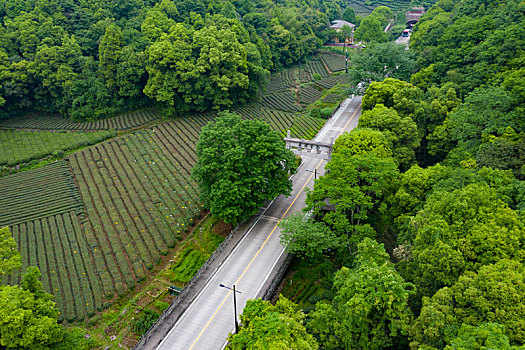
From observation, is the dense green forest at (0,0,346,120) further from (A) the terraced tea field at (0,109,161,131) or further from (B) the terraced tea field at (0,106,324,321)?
(B) the terraced tea field at (0,106,324,321)

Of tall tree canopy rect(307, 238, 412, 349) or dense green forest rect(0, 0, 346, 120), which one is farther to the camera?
dense green forest rect(0, 0, 346, 120)

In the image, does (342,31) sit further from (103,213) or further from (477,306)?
(477,306)

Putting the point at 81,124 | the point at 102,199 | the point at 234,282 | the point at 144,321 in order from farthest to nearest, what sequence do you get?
the point at 81,124, the point at 102,199, the point at 234,282, the point at 144,321

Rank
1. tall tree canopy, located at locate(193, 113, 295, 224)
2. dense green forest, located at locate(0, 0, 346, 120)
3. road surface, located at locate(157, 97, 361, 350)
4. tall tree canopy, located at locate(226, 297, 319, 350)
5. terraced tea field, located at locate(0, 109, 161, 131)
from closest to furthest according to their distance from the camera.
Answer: tall tree canopy, located at locate(226, 297, 319, 350), road surface, located at locate(157, 97, 361, 350), tall tree canopy, located at locate(193, 113, 295, 224), terraced tea field, located at locate(0, 109, 161, 131), dense green forest, located at locate(0, 0, 346, 120)

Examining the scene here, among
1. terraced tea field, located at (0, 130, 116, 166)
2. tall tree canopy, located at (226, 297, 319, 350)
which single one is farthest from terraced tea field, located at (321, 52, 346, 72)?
tall tree canopy, located at (226, 297, 319, 350)

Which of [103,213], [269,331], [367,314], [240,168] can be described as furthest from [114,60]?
[367,314]

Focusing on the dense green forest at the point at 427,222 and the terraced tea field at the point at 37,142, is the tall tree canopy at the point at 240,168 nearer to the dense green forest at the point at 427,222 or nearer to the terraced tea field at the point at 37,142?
the dense green forest at the point at 427,222
